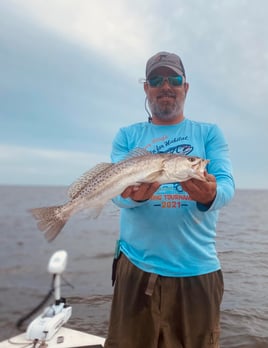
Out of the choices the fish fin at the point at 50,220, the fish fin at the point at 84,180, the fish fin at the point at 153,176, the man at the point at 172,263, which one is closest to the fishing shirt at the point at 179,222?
the man at the point at 172,263

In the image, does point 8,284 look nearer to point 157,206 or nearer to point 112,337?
point 112,337

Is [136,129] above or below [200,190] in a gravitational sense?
above

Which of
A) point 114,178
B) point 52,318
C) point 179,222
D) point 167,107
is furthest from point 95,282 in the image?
point 167,107

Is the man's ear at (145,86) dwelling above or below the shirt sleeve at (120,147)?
above

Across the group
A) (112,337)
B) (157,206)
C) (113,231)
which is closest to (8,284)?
(112,337)

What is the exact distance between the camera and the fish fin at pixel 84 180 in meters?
3.69

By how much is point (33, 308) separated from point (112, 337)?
7.40m

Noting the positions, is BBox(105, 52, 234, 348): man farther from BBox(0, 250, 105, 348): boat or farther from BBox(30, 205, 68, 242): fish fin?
BBox(0, 250, 105, 348): boat

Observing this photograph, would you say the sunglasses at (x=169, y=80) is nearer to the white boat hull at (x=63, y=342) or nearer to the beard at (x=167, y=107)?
the beard at (x=167, y=107)

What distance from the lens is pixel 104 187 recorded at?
3504 mm

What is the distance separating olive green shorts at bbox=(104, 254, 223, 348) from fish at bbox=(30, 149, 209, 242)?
922 millimetres

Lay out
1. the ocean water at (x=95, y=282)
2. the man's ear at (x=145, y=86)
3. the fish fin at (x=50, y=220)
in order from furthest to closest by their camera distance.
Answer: the ocean water at (x=95, y=282) < the man's ear at (x=145, y=86) < the fish fin at (x=50, y=220)

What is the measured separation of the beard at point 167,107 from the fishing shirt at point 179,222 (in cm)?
29

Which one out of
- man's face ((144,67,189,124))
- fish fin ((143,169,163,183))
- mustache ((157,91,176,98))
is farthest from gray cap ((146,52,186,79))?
fish fin ((143,169,163,183))
